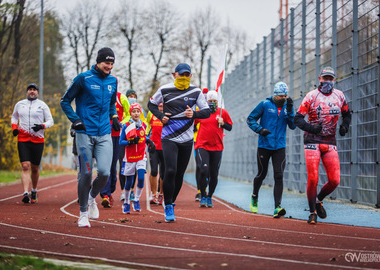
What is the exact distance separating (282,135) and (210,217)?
183 cm

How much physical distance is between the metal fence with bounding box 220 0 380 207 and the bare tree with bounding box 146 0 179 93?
3150 centimetres

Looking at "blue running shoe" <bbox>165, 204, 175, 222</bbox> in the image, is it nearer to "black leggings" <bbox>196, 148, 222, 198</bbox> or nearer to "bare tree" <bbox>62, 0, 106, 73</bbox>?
"black leggings" <bbox>196, 148, 222, 198</bbox>

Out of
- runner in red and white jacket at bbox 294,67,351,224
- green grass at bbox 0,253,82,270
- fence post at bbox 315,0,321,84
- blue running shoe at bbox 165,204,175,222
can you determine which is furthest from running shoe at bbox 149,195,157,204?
green grass at bbox 0,253,82,270

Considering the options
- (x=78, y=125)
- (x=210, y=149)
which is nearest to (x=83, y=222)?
(x=78, y=125)

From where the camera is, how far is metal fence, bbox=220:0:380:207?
13430 mm

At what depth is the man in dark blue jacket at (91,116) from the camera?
9016 mm

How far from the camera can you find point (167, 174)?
32.7 ft

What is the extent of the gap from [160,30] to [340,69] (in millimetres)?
43448

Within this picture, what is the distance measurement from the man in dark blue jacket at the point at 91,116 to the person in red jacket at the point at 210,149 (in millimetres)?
4822

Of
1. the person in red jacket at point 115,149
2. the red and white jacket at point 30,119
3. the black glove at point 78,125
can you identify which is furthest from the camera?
the red and white jacket at point 30,119

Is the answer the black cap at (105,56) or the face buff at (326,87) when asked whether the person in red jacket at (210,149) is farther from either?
the black cap at (105,56)

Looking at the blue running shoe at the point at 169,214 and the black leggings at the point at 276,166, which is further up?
the black leggings at the point at 276,166

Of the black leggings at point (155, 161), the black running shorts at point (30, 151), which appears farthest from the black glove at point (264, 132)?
the black running shorts at point (30, 151)

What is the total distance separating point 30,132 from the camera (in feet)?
46.1
